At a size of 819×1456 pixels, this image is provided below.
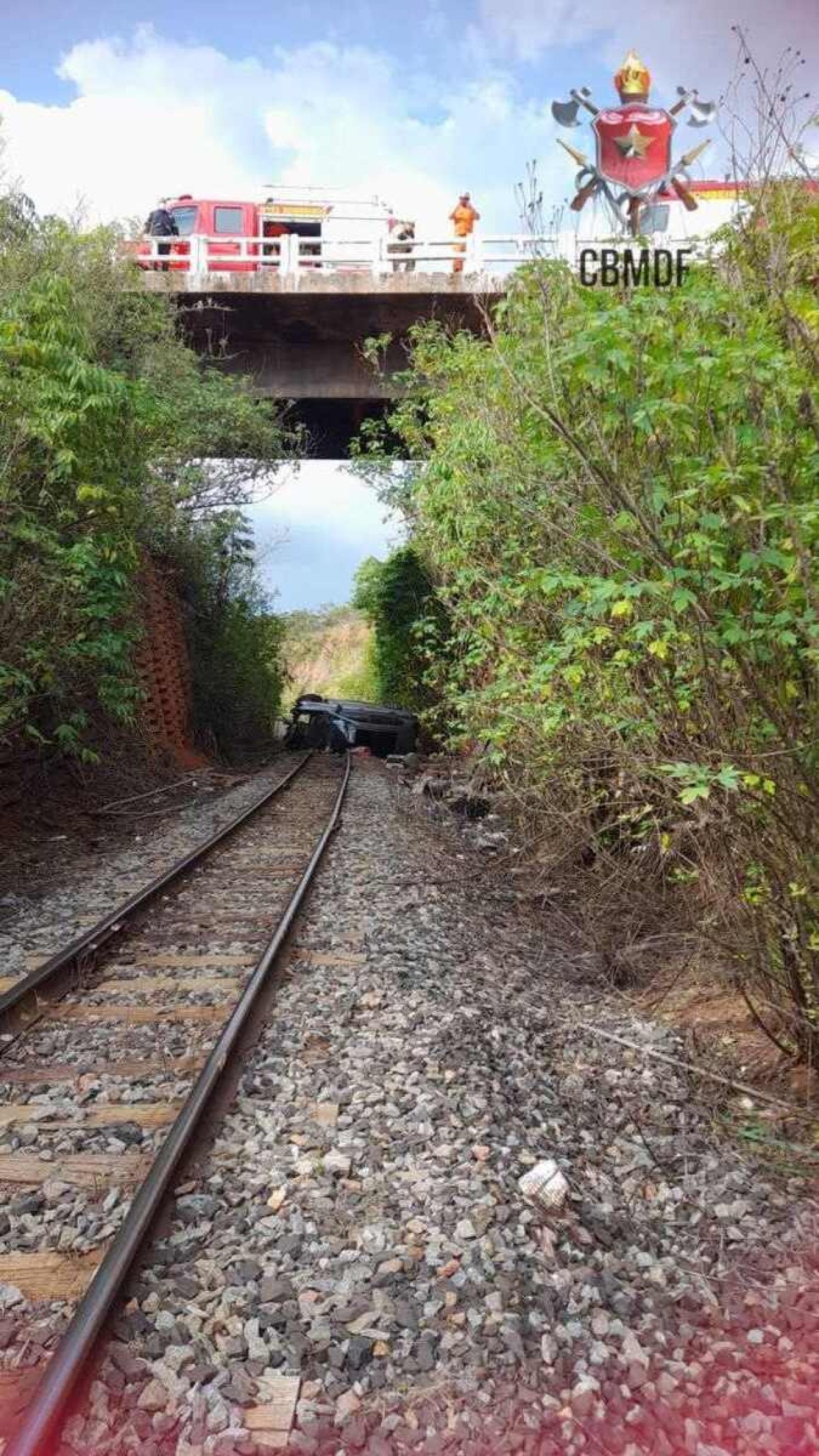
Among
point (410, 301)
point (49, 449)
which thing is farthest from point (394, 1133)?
point (410, 301)

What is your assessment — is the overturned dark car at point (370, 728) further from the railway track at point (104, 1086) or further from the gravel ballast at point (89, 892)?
the railway track at point (104, 1086)

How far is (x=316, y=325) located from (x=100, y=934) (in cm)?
1421

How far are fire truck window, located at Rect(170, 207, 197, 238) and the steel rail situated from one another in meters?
16.1

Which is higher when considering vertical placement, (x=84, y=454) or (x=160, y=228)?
(x=160, y=228)

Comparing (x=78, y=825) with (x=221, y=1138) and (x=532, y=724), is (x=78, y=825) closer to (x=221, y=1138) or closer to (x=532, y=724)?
(x=532, y=724)

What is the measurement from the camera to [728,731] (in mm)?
3650

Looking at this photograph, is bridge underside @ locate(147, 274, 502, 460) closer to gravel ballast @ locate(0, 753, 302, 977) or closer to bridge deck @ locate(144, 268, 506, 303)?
bridge deck @ locate(144, 268, 506, 303)

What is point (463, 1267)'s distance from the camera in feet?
9.16

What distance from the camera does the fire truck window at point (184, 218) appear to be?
20438mm

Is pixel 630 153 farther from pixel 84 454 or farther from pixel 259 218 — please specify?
pixel 259 218

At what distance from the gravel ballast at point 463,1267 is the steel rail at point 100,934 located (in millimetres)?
1240

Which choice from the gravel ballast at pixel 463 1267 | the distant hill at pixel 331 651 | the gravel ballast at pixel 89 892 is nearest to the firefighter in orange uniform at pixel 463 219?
the gravel ballast at pixel 89 892

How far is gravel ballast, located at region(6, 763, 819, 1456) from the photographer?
2305 millimetres

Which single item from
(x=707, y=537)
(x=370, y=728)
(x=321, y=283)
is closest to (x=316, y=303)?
(x=321, y=283)
